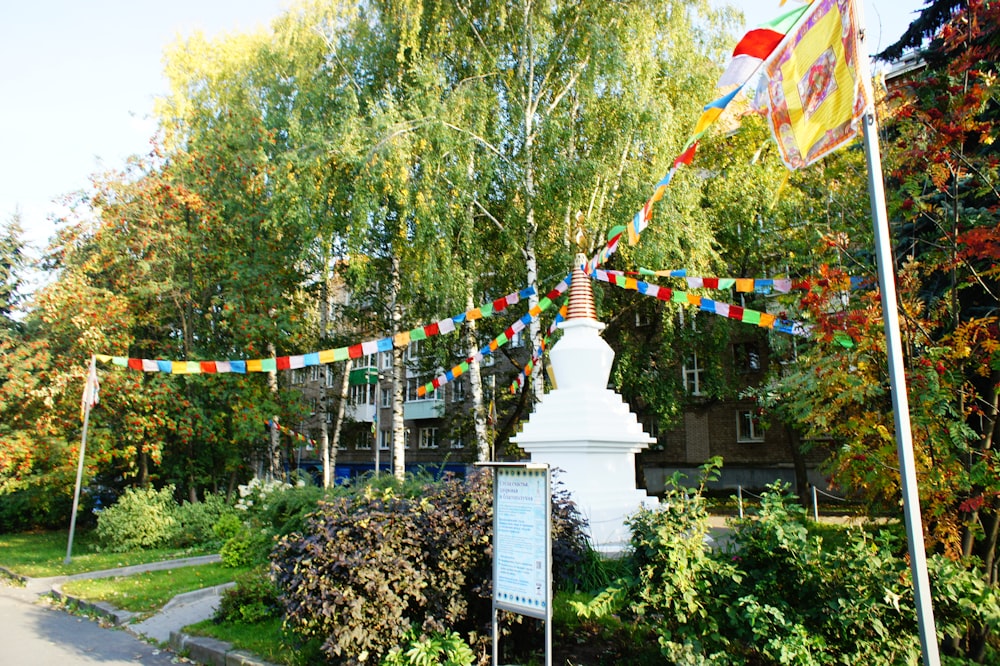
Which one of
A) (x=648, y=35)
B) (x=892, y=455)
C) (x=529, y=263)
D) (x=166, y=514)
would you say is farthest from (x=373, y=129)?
(x=892, y=455)

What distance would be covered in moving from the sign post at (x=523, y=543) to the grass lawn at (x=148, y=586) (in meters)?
5.91

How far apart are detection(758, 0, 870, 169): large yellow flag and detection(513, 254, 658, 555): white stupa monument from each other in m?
4.73

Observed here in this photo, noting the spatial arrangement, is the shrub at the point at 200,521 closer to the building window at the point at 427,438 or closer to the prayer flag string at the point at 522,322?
the prayer flag string at the point at 522,322

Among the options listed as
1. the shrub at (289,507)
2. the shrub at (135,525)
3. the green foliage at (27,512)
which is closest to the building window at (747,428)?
the shrub at (135,525)

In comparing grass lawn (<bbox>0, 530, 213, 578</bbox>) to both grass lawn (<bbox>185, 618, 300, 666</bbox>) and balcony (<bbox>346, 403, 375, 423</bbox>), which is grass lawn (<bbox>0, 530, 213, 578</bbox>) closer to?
grass lawn (<bbox>185, 618, 300, 666</bbox>)

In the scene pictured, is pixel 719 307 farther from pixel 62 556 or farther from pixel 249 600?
pixel 62 556

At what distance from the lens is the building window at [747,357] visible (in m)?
28.4

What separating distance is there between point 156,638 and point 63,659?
Result: 3.52 ft

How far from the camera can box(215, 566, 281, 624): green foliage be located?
835 centimetres

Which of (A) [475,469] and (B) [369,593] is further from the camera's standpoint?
(A) [475,469]

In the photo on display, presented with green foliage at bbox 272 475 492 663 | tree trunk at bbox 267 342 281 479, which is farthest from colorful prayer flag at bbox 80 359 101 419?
green foliage at bbox 272 475 492 663

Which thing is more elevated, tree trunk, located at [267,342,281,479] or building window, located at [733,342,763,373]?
building window, located at [733,342,763,373]

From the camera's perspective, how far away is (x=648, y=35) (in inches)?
681

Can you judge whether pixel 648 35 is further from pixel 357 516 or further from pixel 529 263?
pixel 357 516
